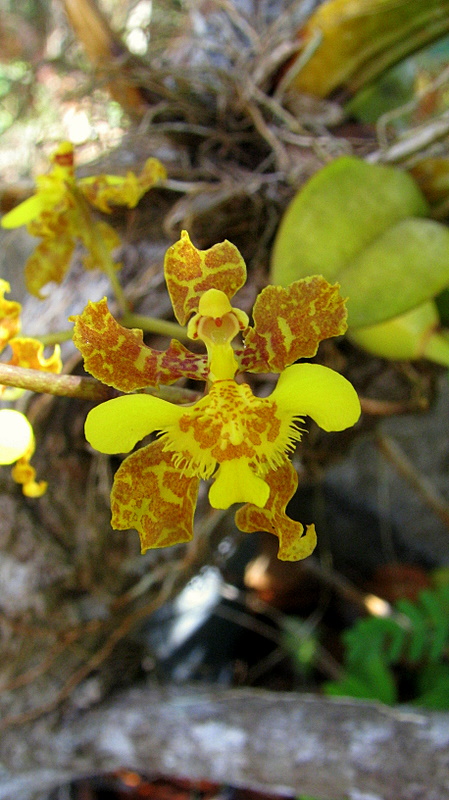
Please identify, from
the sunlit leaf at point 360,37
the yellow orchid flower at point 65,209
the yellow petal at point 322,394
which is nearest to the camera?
the yellow petal at point 322,394

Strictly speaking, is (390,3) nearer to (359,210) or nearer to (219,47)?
(219,47)

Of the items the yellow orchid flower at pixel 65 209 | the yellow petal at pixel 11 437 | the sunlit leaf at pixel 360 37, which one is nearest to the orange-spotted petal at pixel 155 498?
the yellow petal at pixel 11 437

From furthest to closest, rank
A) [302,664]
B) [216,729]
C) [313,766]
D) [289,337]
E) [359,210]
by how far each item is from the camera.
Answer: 1. [302,664]
2. [216,729]
3. [313,766]
4. [359,210]
5. [289,337]

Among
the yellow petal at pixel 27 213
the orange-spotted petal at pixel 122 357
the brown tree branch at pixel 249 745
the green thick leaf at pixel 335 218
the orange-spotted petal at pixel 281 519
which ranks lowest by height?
the brown tree branch at pixel 249 745

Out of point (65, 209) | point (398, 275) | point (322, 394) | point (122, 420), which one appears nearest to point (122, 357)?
point (122, 420)

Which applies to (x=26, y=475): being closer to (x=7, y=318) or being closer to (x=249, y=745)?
(x=7, y=318)

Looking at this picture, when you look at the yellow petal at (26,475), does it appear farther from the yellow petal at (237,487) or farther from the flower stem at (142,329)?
the yellow petal at (237,487)

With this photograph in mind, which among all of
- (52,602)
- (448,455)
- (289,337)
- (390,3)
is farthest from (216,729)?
(390,3)

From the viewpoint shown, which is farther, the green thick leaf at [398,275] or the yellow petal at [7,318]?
the green thick leaf at [398,275]
